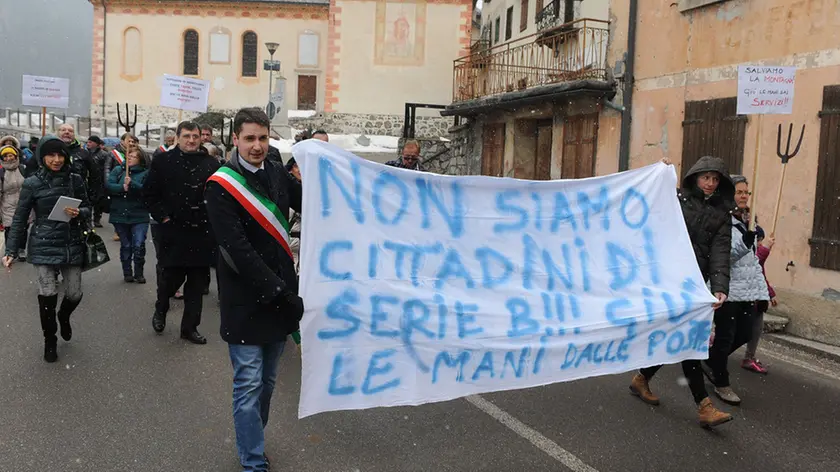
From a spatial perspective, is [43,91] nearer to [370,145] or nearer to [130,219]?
[130,219]

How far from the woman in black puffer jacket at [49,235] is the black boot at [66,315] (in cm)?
16

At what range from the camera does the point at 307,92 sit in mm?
39000

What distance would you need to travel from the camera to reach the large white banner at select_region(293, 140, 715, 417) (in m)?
3.67

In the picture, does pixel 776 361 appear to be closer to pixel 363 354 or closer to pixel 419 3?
pixel 363 354

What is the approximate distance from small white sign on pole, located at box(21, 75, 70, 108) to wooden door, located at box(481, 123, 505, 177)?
9898 mm

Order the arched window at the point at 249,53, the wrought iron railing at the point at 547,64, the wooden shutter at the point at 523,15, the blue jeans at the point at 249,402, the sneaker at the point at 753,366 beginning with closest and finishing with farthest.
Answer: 1. the blue jeans at the point at 249,402
2. the sneaker at the point at 753,366
3. the wrought iron railing at the point at 547,64
4. the wooden shutter at the point at 523,15
5. the arched window at the point at 249,53

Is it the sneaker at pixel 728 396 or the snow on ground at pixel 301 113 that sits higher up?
the snow on ground at pixel 301 113

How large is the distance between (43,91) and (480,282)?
41.4 feet

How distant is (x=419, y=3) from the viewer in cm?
3431

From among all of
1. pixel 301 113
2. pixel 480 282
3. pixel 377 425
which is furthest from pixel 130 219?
pixel 301 113

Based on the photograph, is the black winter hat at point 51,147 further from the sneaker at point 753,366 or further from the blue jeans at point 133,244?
the sneaker at point 753,366

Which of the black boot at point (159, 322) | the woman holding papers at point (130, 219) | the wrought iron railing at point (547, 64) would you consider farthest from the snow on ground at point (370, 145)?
the black boot at point (159, 322)

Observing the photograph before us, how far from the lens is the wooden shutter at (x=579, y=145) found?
1360 cm

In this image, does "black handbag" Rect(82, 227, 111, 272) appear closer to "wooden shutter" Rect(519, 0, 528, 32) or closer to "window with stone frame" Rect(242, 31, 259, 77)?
"wooden shutter" Rect(519, 0, 528, 32)
